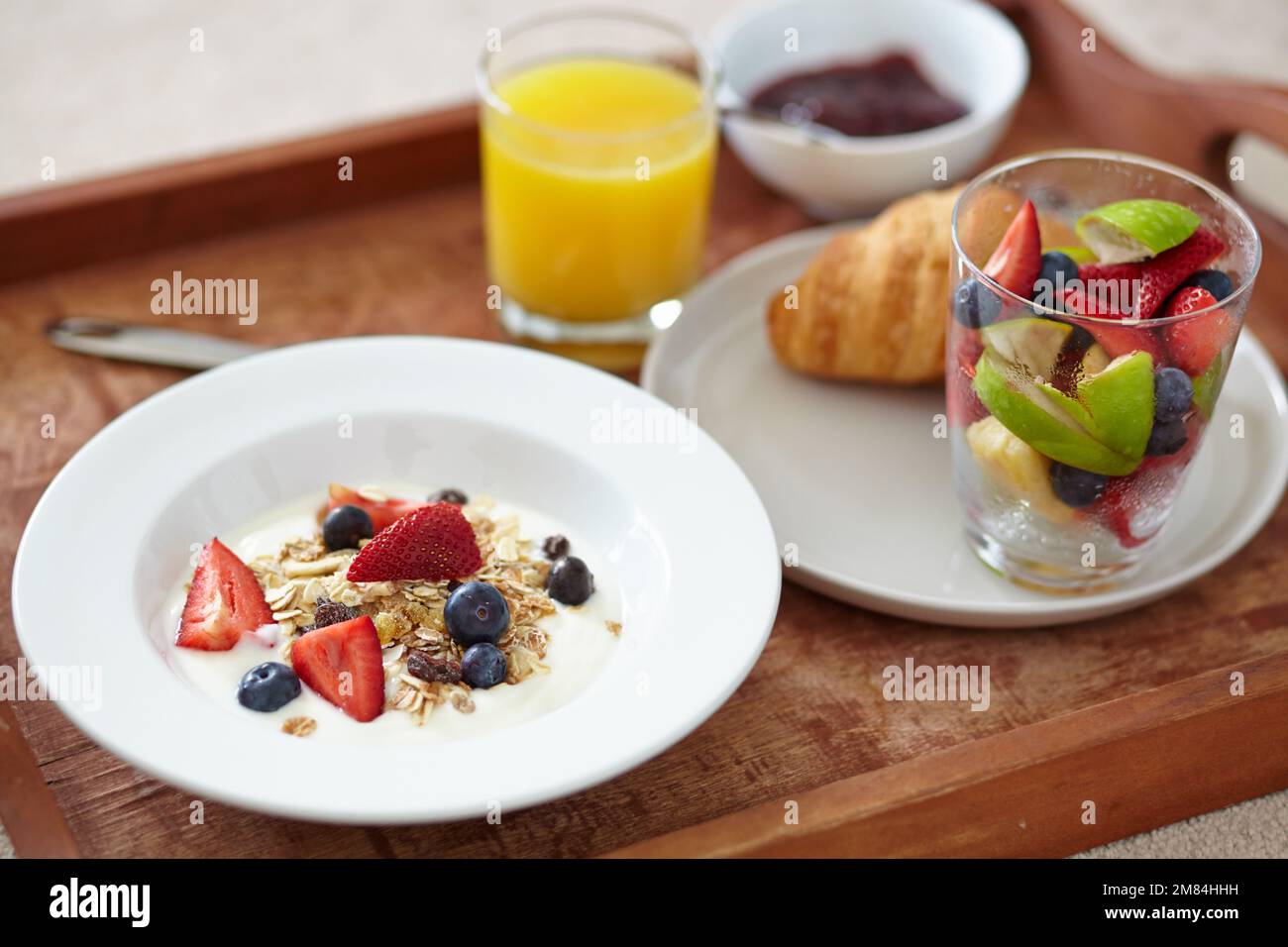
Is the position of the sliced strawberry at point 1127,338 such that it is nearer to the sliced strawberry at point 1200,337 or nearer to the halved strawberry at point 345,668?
the sliced strawberry at point 1200,337

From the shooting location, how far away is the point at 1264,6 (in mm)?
2852

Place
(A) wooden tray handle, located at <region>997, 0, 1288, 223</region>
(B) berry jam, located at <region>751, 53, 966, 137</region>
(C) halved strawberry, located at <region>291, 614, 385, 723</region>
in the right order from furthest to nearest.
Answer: (B) berry jam, located at <region>751, 53, 966, 137</region>
(A) wooden tray handle, located at <region>997, 0, 1288, 223</region>
(C) halved strawberry, located at <region>291, 614, 385, 723</region>

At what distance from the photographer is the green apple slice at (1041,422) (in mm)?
1225

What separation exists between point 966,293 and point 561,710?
0.53 m

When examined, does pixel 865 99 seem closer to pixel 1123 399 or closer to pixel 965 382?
pixel 965 382

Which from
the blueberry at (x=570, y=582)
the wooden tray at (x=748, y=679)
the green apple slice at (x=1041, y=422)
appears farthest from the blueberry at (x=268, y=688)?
the green apple slice at (x=1041, y=422)

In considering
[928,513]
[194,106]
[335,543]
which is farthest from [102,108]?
[928,513]

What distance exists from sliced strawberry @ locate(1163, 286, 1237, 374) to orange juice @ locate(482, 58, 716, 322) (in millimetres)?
613

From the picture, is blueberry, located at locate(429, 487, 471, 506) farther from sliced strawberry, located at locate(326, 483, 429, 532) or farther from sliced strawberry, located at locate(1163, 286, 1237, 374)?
sliced strawberry, located at locate(1163, 286, 1237, 374)

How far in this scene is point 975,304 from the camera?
129cm

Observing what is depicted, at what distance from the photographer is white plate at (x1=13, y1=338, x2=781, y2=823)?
1025mm

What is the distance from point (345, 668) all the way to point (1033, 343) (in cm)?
64

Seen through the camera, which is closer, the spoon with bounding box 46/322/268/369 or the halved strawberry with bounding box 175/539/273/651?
the halved strawberry with bounding box 175/539/273/651

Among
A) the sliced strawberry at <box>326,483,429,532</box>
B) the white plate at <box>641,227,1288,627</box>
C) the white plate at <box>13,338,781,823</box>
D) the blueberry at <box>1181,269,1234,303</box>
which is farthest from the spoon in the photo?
the blueberry at <box>1181,269,1234,303</box>
